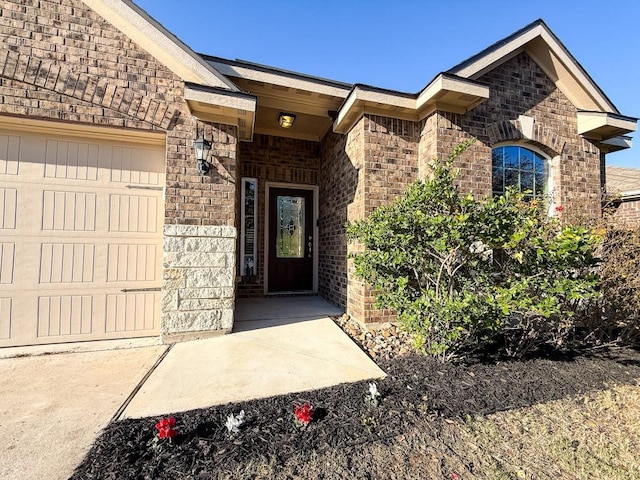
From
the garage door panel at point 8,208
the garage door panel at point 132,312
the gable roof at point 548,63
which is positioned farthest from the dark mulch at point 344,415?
the gable roof at point 548,63

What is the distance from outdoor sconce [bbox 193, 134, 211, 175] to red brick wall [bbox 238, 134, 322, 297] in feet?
6.83

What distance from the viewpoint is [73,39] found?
3.37 meters

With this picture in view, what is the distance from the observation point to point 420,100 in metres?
4.16

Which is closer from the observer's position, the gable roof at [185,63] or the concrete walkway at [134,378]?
the concrete walkway at [134,378]

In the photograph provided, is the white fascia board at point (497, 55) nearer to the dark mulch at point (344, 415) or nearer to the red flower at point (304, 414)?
the dark mulch at point (344, 415)

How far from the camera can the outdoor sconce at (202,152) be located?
358 cm

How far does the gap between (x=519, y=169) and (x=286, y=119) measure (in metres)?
4.21

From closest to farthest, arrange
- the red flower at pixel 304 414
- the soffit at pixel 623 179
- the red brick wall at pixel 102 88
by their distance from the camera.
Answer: the red flower at pixel 304 414 → the red brick wall at pixel 102 88 → the soffit at pixel 623 179

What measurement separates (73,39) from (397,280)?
4.75 metres

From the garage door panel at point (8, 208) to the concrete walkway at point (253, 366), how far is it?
2.44 meters

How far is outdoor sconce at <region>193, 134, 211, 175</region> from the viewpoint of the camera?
11.7ft

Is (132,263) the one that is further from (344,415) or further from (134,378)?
(344,415)

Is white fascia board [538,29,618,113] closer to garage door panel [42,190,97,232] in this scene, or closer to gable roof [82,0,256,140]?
gable roof [82,0,256,140]

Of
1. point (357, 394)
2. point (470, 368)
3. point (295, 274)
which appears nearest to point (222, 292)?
point (357, 394)
